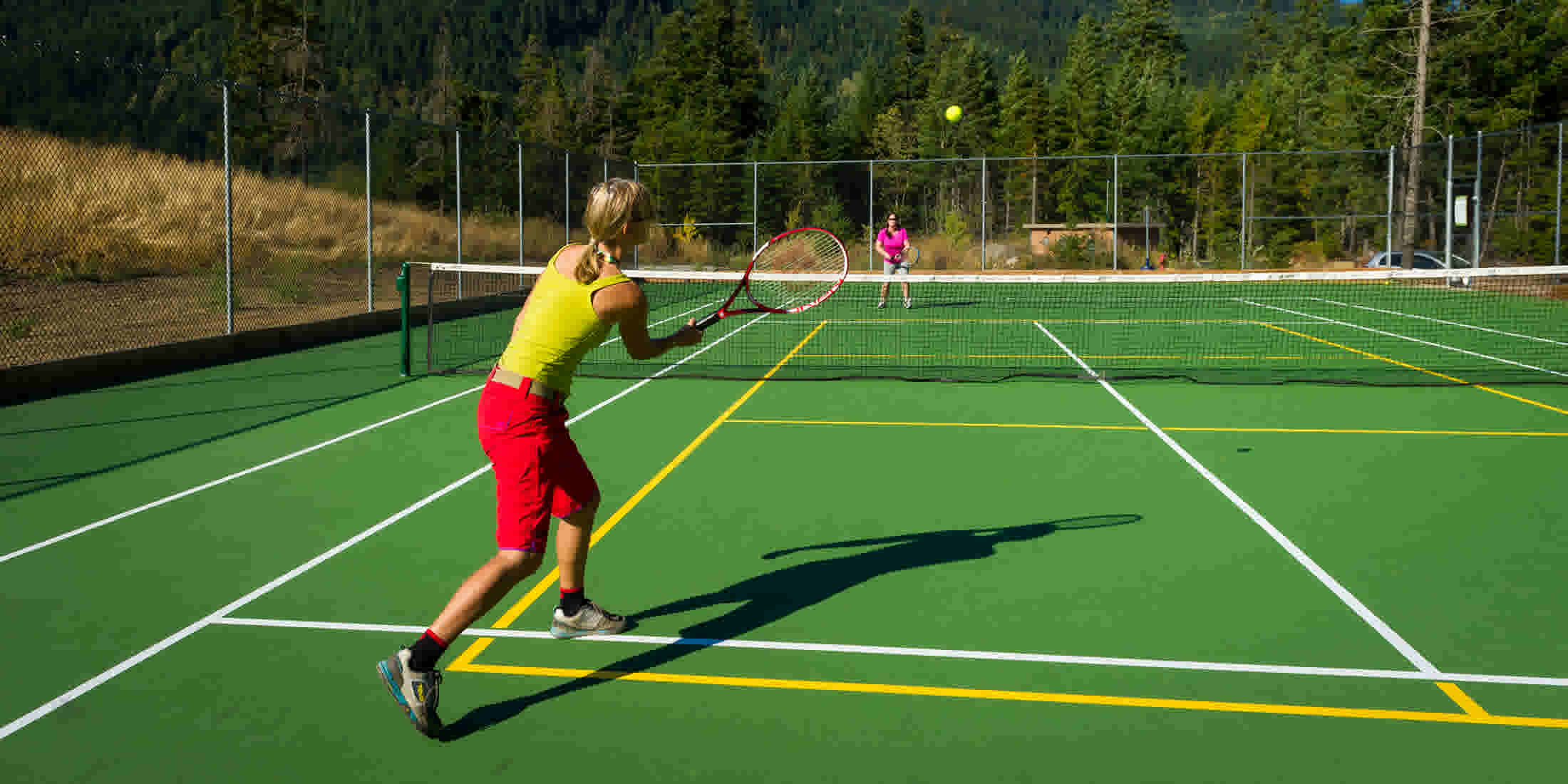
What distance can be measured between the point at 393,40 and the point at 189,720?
18286 cm

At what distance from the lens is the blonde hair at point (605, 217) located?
4180mm

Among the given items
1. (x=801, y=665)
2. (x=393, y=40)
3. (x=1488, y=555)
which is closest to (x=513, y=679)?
(x=801, y=665)

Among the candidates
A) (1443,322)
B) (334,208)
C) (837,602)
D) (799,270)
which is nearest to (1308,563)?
(837,602)

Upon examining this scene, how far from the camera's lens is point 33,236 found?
16.3 m

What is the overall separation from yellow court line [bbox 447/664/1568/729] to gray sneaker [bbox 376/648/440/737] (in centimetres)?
63

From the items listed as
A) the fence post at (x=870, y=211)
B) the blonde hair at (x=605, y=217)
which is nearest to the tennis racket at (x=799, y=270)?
the blonde hair at (x=605, y=217)

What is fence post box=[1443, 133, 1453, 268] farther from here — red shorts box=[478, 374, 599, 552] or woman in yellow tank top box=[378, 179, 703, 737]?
red shorts box=[478, 374, 599, 552]

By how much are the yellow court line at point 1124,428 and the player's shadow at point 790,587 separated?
3121 millimetres

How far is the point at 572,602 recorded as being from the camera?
499 cm

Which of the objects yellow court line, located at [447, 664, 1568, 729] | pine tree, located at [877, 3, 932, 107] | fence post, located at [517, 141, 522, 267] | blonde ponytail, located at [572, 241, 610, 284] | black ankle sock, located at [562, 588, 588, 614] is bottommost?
yellow court line, located at [447, 664, 1568, 729]

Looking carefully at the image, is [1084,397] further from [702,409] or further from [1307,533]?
[1307,533]

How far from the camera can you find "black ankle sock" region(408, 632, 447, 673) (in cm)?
405

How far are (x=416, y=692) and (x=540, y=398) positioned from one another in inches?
40.5

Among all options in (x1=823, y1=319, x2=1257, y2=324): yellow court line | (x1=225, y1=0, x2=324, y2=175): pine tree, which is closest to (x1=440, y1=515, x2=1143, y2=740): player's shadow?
(x1=823, y1=319, x2=1257, y2=324): yellow court line
